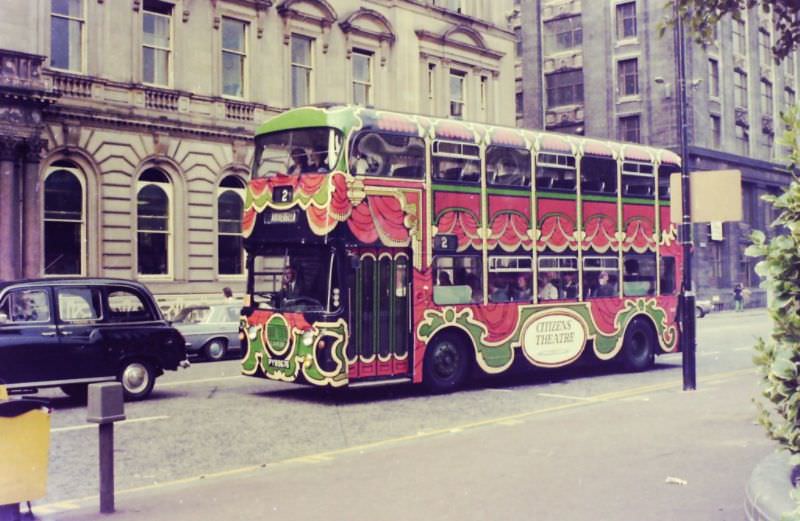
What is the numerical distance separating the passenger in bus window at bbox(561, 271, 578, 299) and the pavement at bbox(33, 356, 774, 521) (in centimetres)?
602

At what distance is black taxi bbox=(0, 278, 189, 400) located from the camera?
516 inches

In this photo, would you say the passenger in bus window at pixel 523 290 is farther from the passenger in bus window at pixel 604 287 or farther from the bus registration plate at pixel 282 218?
the bus registration plate at pixel 282 218

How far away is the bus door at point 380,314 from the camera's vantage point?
14453 mm

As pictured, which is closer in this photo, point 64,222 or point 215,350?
point 215,350

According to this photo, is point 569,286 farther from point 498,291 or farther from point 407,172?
point 407,172

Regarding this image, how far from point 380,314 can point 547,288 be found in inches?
162

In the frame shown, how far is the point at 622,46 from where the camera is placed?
168ft

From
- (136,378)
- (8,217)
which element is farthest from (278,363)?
(8,217)

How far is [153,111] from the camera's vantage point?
90.7ft

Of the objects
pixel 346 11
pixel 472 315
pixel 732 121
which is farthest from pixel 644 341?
pixel 732 121

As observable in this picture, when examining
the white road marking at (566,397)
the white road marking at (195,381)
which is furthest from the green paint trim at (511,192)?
the white road marking at (195,381)

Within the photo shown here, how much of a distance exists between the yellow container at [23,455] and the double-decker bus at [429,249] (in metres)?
7.08

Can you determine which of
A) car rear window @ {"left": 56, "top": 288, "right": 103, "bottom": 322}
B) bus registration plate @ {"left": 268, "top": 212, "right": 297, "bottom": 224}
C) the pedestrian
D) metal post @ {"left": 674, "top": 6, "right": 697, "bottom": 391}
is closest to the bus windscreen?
bus registration plate @ {"left": 268, "top": 212, "right": 297, "bottom": 224}

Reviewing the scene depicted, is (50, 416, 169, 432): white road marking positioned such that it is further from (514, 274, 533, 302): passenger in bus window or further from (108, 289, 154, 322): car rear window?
(514, 274, 533, 302): passenger in bus window
